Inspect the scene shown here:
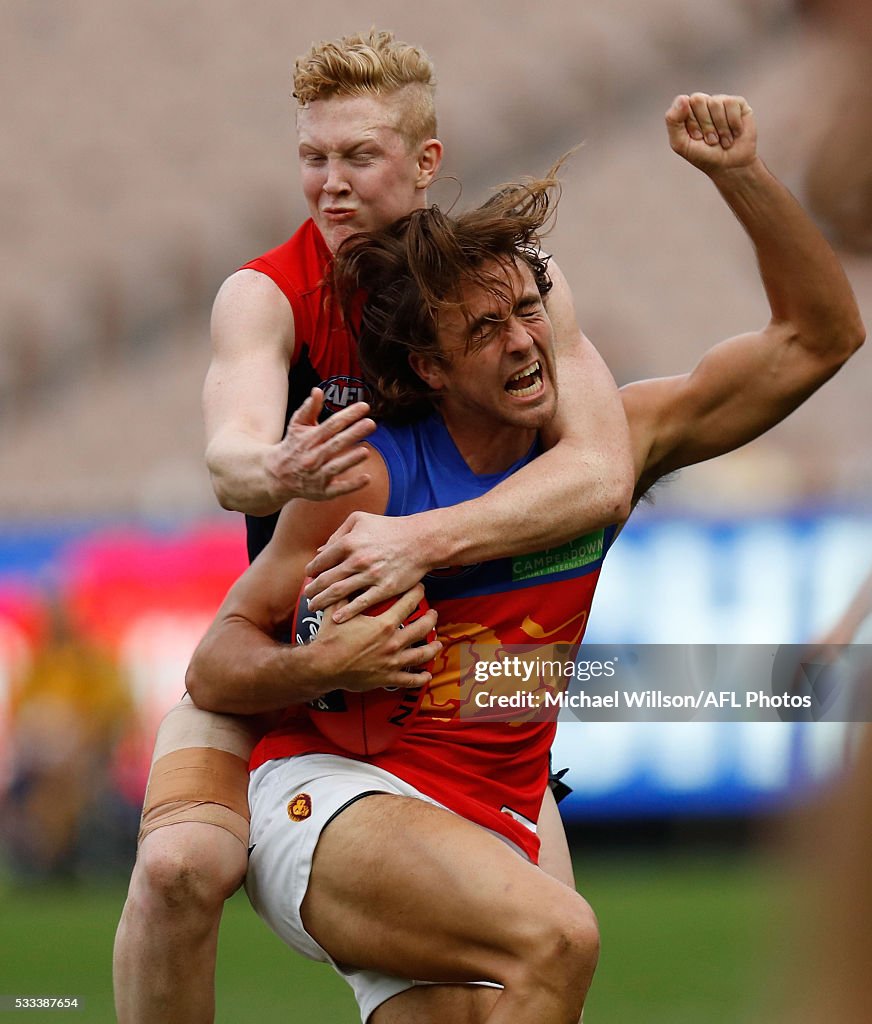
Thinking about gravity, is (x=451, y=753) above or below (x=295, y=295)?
below

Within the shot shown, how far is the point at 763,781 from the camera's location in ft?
26.0

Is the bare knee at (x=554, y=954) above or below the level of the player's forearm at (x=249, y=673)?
below

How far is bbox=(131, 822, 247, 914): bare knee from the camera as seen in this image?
317 cm

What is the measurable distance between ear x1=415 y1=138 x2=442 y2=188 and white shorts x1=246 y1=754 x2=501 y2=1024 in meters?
1.45

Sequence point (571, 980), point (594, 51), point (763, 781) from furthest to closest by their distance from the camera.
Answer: point (594, 51) → point (763, 781) → point (571, 980)

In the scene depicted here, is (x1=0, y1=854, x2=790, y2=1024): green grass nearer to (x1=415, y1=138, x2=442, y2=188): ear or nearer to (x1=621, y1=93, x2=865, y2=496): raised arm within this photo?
(x1=621, y1=93, x2=865, y2=496): raised arm

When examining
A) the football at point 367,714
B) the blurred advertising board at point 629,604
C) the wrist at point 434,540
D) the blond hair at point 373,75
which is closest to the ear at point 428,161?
the blond hair at point 373,75

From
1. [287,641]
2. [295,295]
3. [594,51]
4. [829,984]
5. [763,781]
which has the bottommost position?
[763,781]

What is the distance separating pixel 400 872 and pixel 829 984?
1.79 metres

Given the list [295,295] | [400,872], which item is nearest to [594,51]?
[295,295]

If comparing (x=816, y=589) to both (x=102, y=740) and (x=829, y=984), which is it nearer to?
(x=102, y=740)

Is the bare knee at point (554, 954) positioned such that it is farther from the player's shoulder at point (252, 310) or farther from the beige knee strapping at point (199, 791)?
the player's shoulder at point (252, 310)

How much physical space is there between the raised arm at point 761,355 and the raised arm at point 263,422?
0.90m

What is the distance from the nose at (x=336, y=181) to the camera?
12.0ft
